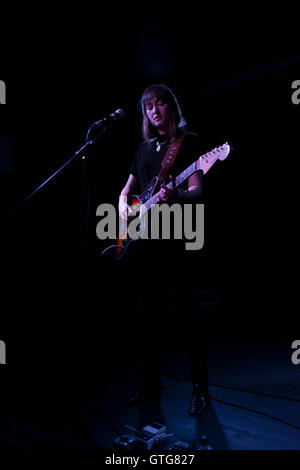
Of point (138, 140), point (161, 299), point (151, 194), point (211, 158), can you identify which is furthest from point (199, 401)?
point (138, 140)

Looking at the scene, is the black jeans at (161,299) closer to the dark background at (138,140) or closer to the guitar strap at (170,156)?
the guitar strap at (170,156)

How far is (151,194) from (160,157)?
24 centimetres

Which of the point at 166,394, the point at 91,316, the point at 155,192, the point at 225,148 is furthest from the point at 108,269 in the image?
the point at 225,148

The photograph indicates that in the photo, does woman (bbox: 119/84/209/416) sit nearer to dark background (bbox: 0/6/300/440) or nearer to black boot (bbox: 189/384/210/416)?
black boot (bbox: 189/384/210/416)

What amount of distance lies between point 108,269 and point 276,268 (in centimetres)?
261

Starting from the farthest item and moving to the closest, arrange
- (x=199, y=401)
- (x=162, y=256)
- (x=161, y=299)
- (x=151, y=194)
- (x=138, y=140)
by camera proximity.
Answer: (x=138, y=140) → (x=151, y=194) → (x=161, y=299) → (x=162, y=256) → (x=199, y=401)

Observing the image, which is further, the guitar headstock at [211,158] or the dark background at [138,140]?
the dark background at [138,140]

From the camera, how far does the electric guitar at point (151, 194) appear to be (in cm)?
213

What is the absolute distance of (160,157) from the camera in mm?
2250

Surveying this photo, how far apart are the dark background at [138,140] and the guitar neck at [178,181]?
1212mm

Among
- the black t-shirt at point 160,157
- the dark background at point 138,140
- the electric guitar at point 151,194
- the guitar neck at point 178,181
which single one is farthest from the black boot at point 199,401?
the dark background at point 138,140

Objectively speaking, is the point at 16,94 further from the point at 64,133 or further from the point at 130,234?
the point at 130,234

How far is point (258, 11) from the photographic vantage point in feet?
10.7

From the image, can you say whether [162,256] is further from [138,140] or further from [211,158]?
[138,140]
